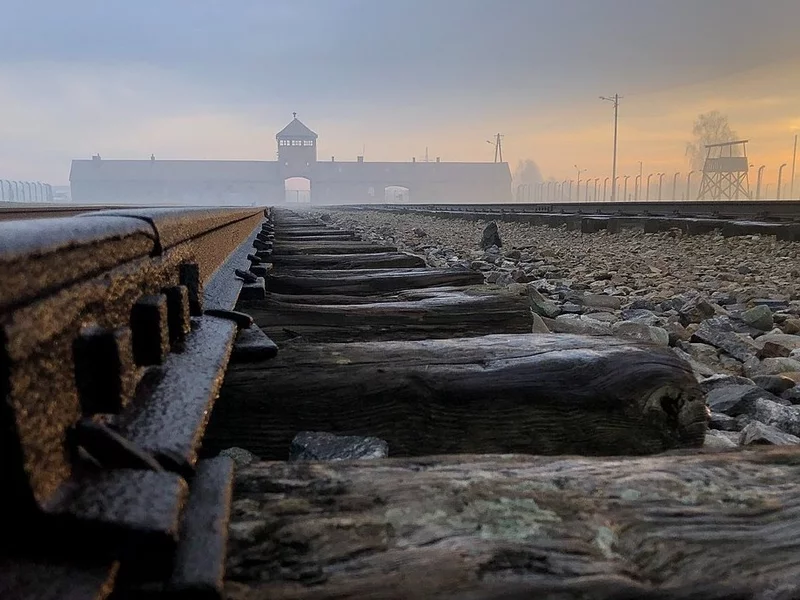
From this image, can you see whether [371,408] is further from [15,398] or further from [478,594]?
[15,398]

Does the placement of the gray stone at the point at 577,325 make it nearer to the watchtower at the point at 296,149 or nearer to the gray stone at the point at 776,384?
the gray stone at the point at 776,384

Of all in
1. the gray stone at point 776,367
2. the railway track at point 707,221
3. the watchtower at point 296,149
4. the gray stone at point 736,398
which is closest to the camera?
the gray stone at point 736,398

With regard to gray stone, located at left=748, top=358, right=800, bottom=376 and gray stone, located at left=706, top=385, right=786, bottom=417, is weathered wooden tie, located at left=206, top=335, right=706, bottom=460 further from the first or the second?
gray stone, located at left=748, top=358, right=800, bottom=376

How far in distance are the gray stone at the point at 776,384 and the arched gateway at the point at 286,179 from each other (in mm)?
80743

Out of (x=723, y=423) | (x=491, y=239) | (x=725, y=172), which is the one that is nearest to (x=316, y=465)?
(x=723, y=423)

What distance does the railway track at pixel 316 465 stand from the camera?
60 centimetres

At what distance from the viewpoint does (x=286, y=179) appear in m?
89.1

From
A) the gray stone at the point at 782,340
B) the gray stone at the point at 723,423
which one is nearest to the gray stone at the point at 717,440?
the gray stone at the point at 723,423

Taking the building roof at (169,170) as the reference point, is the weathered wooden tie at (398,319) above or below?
below

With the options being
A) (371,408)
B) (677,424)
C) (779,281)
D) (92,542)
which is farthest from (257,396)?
(779,281)

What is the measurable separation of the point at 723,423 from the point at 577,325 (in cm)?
130

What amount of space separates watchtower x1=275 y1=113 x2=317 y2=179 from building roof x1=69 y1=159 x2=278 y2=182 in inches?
184

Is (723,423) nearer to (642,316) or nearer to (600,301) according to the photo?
(642,316)

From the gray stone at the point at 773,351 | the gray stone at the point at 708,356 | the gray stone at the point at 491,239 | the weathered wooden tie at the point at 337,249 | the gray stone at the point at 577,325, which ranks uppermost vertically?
the weathered wooden tie at the point at 337,249
